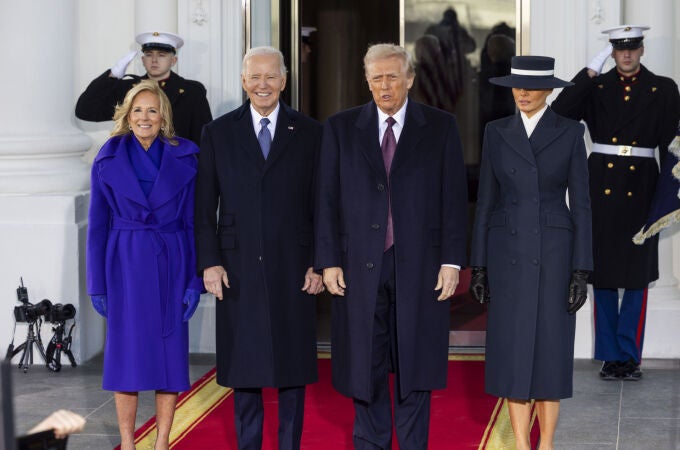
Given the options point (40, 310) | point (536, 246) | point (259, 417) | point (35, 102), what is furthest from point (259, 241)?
point (35, 102)

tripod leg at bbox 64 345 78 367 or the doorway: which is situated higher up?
the doorway

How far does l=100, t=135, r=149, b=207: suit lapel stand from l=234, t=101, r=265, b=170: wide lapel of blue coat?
38 centimetres

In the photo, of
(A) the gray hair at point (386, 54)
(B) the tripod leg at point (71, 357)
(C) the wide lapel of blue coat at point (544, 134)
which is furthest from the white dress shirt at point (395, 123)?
(B) the tripod leg at point (71, 357)

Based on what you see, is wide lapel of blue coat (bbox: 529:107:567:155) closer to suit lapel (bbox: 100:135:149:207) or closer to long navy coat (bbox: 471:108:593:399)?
long navy coat (bbox: 471:108:593:399)

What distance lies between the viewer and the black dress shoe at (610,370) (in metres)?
6.59

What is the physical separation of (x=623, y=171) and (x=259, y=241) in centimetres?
268

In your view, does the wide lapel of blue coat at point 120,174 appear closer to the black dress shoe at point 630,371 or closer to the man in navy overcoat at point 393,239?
the man in navy overcoat at point 393,239

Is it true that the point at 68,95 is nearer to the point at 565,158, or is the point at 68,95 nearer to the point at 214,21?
the point at 214,21

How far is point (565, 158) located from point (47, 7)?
154 inches

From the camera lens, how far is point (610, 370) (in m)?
6.61

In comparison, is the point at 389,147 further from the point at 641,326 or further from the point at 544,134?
the point at 641,326

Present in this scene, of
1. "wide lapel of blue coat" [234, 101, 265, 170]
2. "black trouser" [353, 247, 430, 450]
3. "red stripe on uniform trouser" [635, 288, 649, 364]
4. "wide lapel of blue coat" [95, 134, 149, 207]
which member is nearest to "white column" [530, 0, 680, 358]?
"red stripe on uniform trouser" [635, 288, 649, 364]

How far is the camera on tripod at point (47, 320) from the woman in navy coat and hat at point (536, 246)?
3.02m

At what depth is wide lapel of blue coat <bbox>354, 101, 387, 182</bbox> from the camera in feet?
14.6
